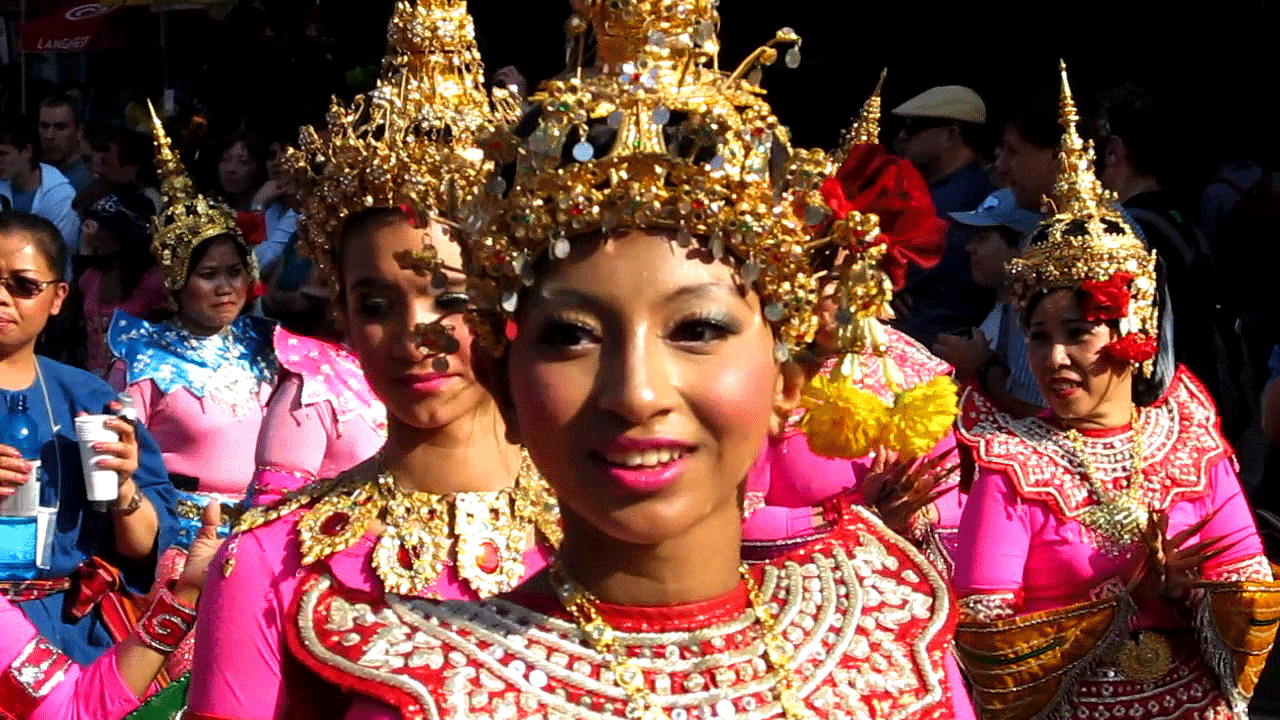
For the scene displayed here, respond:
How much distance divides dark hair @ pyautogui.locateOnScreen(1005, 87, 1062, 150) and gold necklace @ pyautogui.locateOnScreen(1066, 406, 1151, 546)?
2116 millimetres

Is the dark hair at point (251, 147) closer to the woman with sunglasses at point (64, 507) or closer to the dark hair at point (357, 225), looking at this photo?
the woman with sunglasses at point (64, 507)

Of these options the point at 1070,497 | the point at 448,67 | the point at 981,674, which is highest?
the point at 448,67

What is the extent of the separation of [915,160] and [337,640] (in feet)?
21.0

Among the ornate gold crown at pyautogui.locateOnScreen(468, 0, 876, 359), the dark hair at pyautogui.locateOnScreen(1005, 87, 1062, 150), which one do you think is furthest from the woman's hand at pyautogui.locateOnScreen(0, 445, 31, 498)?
the dark hair at pyautogui.locateOnScreen(1005, 87, 1062, 150)

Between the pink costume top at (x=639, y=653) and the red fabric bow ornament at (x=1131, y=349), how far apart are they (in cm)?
297

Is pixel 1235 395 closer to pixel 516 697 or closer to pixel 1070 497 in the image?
pixel 1070 497

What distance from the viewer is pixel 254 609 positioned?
3332 millimetres

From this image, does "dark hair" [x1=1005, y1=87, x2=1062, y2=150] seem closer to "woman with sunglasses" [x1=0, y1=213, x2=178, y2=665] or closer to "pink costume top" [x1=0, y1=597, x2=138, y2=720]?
"woman with sunglasses" [x1=0, y1=213, x2=178, y2=665]

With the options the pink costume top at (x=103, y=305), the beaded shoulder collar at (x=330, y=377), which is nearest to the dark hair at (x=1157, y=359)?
the beaded shoulder collar at (x=330, y=377)

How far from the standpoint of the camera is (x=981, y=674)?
17.5ft

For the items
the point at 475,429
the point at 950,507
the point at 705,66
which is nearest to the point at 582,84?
the point at 705,66

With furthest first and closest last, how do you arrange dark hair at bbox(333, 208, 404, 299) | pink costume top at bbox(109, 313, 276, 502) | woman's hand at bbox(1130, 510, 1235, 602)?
1. pink costume top at bbox(109, 313, 276, 502)
2. woman's hand at bbox(1130, 510, 1235, 602)
3. dark hair at bbox(333, 208, 404, 299)

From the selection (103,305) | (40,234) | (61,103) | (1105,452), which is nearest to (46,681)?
(40,234)

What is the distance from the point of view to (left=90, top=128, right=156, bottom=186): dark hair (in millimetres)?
11617
